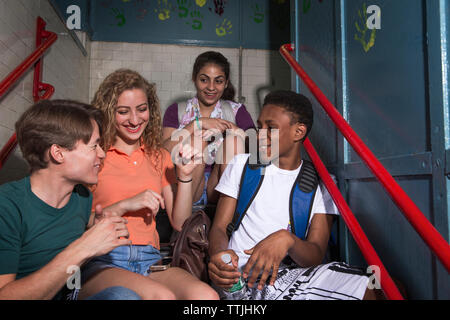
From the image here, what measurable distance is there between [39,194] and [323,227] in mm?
1325

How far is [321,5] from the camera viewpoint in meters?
2.60

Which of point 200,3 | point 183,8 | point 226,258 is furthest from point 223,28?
point 226,258

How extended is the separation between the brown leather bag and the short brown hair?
0.65m

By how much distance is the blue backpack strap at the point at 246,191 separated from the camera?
180 centimetres

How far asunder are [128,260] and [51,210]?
1.38 feet

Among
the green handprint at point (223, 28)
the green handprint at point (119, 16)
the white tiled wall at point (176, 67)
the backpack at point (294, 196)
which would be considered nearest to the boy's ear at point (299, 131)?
the backpack at point (294, 196)

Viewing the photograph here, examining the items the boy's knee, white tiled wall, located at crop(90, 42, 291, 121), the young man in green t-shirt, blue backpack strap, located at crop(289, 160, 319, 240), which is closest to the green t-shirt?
the young man in green t-shirt

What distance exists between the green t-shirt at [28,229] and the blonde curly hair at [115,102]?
1.70 feet

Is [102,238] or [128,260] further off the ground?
[102,238]

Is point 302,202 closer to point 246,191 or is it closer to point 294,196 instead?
point 294,196

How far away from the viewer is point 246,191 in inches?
71.9

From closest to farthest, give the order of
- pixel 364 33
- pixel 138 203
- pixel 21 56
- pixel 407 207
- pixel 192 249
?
1. pixel 407 207
2. pixel 138 203
3. pixel 192 249
4. pixel 364 33
5. pixel 21 56

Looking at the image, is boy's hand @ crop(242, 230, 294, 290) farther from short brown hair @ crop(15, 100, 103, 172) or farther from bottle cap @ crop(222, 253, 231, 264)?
short brown hair @ crop(15, 100, 103, 172)
